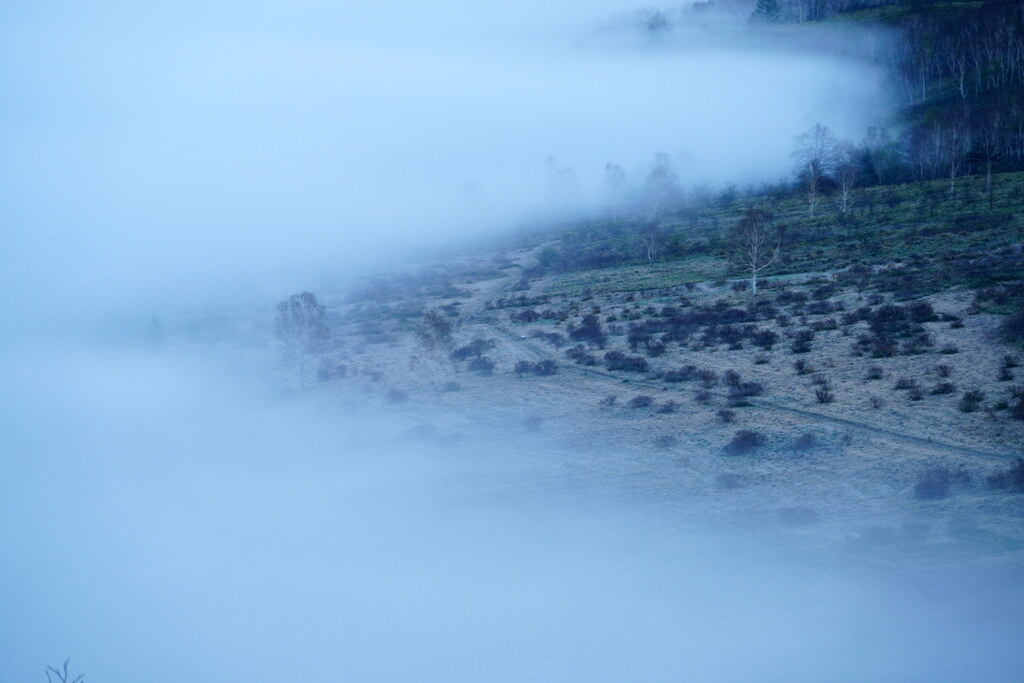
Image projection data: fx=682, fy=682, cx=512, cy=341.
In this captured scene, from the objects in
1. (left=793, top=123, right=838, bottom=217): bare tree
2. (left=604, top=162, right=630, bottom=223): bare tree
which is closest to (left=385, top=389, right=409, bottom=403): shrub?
(left=793, top=123, right=838, bottom=217): bare tree

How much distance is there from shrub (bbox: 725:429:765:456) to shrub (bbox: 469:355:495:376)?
49.3 ft

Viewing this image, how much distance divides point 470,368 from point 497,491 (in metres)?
14.8

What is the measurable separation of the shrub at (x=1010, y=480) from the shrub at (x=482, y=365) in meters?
21.1

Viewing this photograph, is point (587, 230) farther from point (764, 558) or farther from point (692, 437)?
point (764, 558)

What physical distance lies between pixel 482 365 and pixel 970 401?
→ 20583 mm

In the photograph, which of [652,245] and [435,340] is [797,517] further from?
[652,245]

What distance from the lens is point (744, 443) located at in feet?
63.1

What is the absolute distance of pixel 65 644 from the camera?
57.6ft

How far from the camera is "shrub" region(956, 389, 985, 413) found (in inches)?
749

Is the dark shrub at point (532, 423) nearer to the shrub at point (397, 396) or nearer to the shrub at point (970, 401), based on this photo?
the shrub at point (397, 396)

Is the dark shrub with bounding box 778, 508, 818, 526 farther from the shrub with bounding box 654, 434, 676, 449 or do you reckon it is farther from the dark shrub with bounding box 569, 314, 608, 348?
the dark shrub with bounding box 569, 314, 608, 348

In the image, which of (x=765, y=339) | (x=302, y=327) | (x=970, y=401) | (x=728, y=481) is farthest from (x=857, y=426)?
(x=302, y=327)

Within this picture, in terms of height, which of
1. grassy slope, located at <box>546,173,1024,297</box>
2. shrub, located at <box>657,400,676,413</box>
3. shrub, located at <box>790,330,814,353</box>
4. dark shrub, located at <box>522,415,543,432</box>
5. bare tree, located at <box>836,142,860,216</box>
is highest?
bare tree, located at <box>836,142,860,216</box>

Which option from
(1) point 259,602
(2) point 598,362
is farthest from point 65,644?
(2) point 598,362
